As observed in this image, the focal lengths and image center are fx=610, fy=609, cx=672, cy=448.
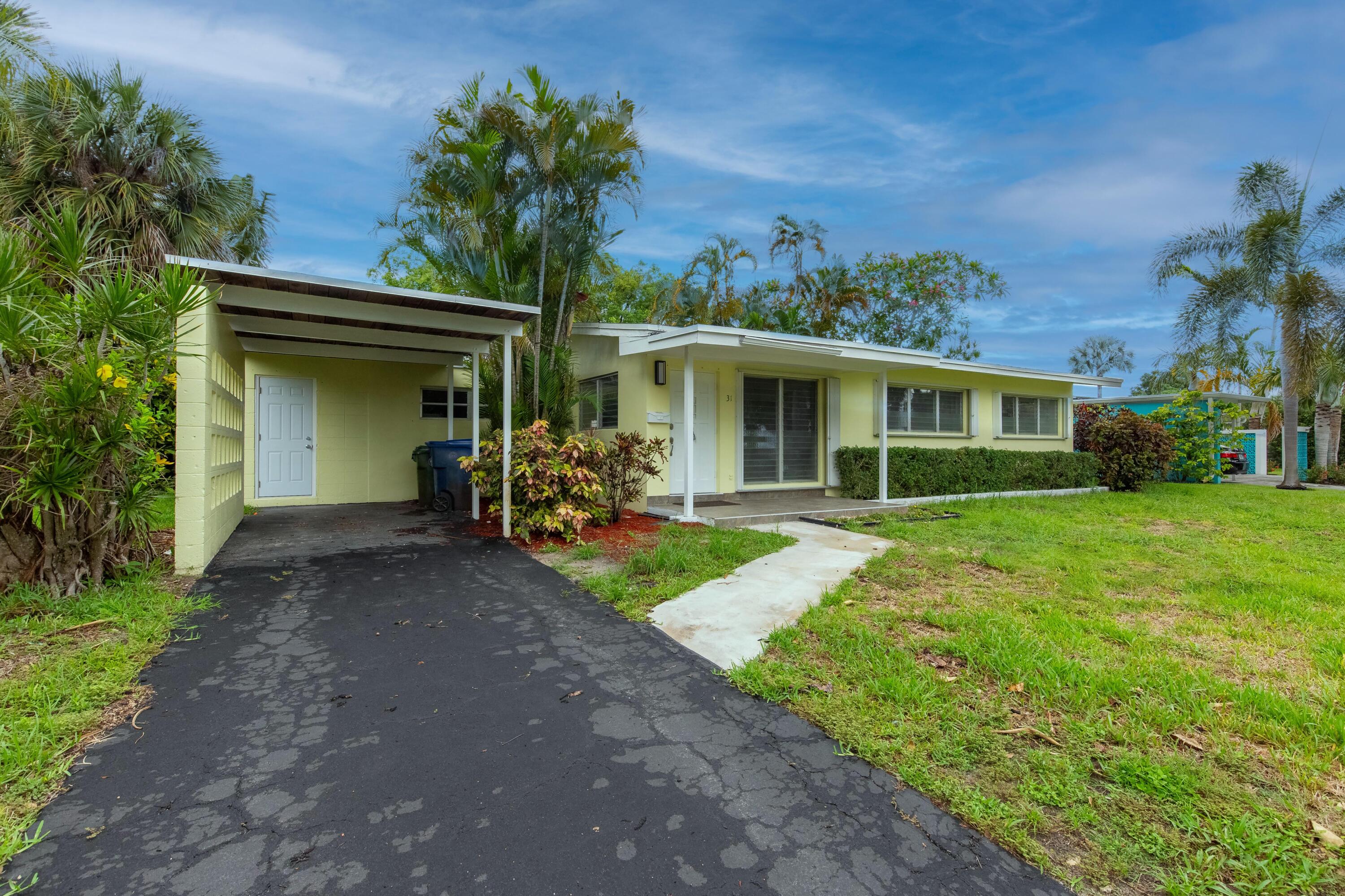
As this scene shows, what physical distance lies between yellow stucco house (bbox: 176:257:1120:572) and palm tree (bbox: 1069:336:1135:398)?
137 feet

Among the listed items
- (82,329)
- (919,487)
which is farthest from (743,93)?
(82,329)

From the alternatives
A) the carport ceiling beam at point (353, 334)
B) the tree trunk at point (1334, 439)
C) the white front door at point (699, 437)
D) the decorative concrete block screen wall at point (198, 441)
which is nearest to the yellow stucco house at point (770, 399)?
the white front door at point (699, 437)

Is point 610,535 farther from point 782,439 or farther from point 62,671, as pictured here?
point 62,671

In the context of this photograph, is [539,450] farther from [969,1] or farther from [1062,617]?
[969,1]

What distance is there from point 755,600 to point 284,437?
915cm

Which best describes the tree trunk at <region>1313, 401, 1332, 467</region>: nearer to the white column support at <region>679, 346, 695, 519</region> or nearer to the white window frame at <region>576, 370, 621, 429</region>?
the white column support at <region>679, 346, 695, 519</region>

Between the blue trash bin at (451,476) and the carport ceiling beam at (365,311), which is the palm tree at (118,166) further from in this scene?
the blue trash bin at (451,476)

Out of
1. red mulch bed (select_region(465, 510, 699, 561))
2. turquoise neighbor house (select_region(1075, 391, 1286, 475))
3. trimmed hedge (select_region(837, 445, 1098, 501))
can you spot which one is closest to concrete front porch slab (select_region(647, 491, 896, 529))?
red mulch bed (select_region(465, 510, 699, 561))

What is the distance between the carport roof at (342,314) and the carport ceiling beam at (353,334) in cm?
1

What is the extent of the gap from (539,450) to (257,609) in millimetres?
3302

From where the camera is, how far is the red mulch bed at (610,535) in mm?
6746

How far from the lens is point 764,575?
5.46 m

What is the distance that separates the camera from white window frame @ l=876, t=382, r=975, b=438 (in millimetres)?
11680

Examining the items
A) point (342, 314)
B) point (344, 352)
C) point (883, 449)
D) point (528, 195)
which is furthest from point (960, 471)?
point (344, 352)
